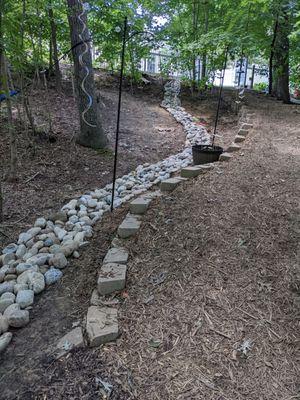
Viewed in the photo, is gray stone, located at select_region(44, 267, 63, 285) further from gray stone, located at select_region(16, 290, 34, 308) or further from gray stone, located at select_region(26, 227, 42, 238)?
gray stone, located at select_region(26, 227, 42, 238)

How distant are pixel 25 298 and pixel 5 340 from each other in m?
0.29

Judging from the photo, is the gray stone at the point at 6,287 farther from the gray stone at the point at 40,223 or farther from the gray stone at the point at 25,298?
the gray stone at the point at 40,223

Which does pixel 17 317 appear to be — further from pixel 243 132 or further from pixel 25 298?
pixel 243 132

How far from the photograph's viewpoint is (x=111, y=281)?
1697 millimetres

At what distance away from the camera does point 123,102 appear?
717 cm

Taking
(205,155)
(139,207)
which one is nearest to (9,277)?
(139,207)

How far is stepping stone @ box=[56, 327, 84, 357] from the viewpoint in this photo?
54.7 inches

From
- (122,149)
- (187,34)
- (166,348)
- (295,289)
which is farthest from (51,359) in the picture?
(187,34)

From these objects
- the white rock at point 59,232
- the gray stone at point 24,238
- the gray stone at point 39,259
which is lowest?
the gray stone at point 39,259

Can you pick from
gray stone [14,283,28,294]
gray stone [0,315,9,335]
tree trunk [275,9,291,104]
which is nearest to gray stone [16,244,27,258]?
gray stone [14,283,28,294]

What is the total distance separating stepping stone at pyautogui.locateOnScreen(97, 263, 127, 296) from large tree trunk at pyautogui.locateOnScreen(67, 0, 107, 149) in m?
2.49

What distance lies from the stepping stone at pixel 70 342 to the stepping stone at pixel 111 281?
0.87 feet

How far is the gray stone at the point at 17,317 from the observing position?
5.26 ft

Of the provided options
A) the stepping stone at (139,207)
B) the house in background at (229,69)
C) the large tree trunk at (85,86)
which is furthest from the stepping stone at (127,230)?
the house in background at (229,69)
